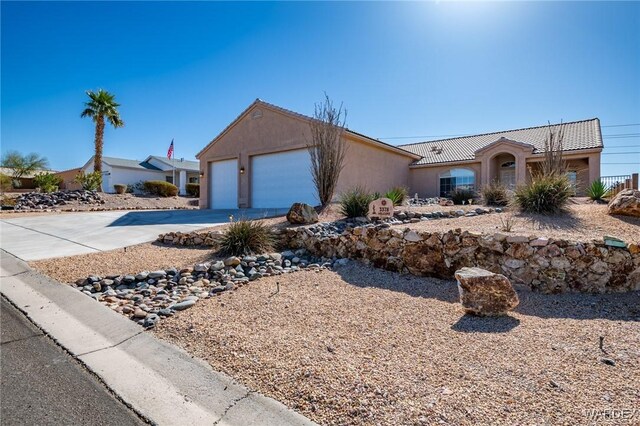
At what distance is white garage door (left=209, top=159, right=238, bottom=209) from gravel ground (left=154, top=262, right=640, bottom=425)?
13817 millimetres

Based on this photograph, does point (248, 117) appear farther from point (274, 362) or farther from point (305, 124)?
point (274, 362)

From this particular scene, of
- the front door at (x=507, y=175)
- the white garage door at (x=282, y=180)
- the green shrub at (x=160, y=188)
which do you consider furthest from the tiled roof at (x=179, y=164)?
the front door at (x=507, y=175)

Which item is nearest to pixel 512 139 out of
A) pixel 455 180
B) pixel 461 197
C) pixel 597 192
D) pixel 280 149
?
pixel 455 180

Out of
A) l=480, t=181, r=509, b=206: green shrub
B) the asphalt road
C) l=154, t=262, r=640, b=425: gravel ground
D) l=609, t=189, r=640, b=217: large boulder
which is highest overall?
l=480, t=181, r=509, b=206: green shrub

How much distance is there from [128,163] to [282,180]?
90.9 feet

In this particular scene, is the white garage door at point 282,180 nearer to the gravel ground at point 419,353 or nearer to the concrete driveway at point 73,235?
the concrete driveway at point 73,235

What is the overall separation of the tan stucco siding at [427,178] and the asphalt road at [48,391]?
19.2 metres

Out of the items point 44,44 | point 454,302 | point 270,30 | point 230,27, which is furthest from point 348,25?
point 44,44

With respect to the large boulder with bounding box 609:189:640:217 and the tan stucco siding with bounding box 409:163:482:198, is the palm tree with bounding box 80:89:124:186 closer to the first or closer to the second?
the tan stucco siding with bounding box 409:163:482:198

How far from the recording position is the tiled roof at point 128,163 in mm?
33594

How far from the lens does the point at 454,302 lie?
4.38 metres

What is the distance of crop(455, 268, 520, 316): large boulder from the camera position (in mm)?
3781

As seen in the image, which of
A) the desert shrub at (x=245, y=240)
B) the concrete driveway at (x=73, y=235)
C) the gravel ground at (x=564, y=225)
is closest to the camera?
the gravel ground at (x=564, y=225)

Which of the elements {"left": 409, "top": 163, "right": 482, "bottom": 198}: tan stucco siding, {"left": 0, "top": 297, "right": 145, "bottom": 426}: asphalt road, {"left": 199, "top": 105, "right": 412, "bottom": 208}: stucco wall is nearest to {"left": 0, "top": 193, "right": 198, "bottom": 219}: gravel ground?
{"left": 199, "top": 105, "right": 412, "bottom": 208}: stucco wall
